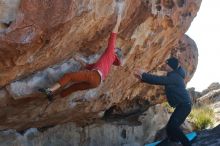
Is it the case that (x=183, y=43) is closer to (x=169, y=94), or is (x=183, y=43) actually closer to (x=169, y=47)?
(x=169, y=47)

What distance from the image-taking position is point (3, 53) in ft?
29.2

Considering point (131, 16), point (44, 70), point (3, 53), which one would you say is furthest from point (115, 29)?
point (3, 53)

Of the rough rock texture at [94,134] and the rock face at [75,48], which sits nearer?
the rock face at [75,48]

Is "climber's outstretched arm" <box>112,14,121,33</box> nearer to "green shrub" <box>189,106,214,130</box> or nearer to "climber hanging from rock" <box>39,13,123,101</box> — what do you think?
"climber hanging from rock" <box>39,13,123,101</box>

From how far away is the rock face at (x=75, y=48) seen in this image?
8.92 meters

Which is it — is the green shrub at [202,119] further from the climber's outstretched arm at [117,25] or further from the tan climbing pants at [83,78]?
the tan climbing pants at [83,78]

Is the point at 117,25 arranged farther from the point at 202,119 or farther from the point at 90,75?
the point at 202,119

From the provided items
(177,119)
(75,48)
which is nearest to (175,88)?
(177,119)

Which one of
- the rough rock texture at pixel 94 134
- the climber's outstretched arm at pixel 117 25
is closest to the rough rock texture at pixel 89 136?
the rough rock texture at pixel 94 134

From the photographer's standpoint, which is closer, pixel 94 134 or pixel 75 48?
pixel 75 48

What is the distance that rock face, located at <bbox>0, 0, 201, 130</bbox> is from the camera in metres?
8.92

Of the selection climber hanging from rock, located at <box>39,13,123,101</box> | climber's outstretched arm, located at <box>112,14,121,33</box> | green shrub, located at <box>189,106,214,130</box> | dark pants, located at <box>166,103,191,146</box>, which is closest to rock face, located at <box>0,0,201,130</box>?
climber's outstretched arm, located at <box>112,14,121,33</box>

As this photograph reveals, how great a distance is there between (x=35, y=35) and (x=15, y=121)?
11.2ft

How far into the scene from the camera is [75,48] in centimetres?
1059
